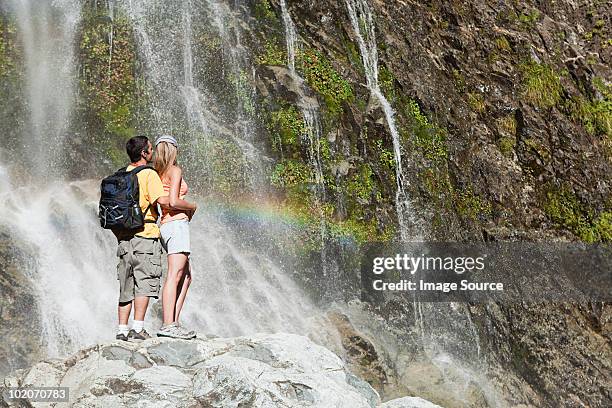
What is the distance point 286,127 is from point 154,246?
6.23 m

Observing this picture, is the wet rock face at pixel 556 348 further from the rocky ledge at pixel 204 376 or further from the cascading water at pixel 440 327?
the rocky ledge at pixel 204 376

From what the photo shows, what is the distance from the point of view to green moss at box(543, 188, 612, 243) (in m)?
12.5

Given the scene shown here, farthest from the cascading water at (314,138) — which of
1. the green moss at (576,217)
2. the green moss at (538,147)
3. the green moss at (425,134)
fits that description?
the green moss at (576,217)

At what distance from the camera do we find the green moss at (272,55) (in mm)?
12367

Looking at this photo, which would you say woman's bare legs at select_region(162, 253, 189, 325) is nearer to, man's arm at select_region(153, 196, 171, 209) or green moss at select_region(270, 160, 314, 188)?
man's arm at select_region(153, 196, 171, 209)

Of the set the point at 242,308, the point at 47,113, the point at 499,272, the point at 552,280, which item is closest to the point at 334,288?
the point at 242,308

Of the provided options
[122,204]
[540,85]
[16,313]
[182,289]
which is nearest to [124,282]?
[182,289]

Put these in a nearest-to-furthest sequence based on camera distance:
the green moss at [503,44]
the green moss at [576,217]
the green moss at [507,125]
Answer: the green moss at [576,217], the green moss at [507,125], the green moss at [503,44]

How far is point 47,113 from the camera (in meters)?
11.3

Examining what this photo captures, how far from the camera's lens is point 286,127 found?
11922 mm

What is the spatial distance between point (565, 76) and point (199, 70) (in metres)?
6.49

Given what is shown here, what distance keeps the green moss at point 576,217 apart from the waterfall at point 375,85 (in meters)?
2.47

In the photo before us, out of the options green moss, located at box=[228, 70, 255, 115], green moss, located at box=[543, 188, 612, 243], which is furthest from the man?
green moss, located at box=[543, 188, 612, 243]

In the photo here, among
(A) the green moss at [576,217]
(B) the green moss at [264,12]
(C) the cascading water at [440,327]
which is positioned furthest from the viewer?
(B) the green moss at [264,12]
